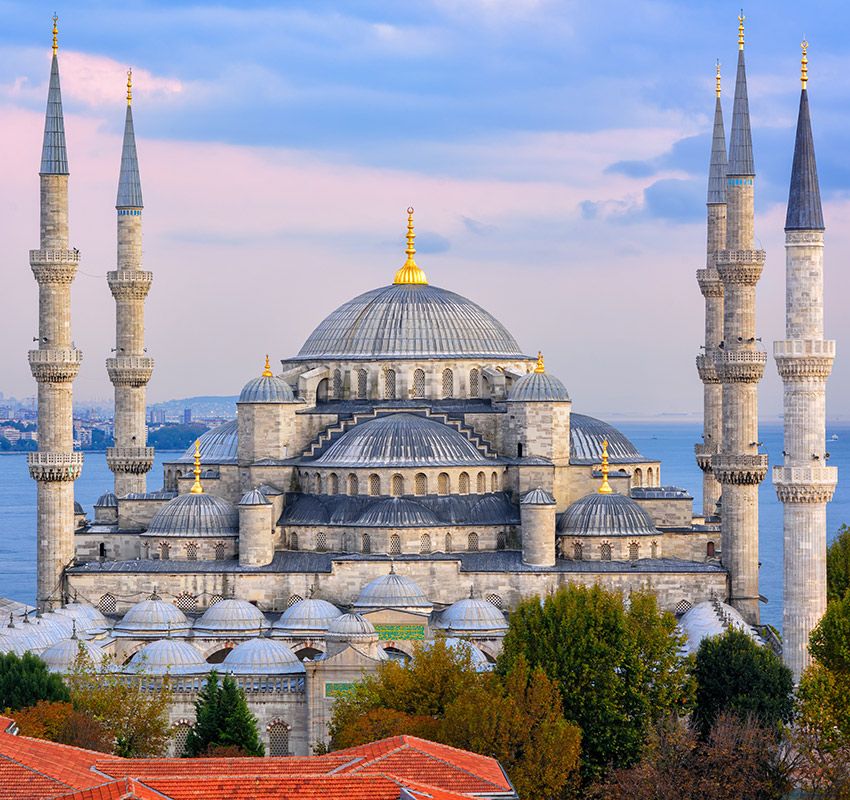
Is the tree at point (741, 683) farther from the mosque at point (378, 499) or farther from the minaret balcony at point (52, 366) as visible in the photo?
the minaret balcony at point (52, 366)

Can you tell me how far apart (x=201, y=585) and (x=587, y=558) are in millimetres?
8127

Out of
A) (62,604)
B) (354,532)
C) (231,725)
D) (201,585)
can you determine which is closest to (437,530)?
(354,532)

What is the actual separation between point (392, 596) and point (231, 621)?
3198 millimetres

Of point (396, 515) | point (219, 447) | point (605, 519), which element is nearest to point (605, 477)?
point (605, 519)

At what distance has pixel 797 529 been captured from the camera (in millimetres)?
34844

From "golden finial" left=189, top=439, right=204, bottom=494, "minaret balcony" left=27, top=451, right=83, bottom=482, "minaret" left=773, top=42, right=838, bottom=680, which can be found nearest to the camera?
"minaret" left=773, top=42, right=838, bottom=680

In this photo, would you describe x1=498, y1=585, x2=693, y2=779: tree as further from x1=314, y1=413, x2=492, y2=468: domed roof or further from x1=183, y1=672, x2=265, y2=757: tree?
x1=314, y1=413, x2=492, y2=468: domed roof

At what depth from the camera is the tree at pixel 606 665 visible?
101ft

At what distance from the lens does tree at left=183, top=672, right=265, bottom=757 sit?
31.2 meters

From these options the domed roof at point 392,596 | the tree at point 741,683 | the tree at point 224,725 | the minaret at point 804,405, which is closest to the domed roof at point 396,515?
the domed roof at point 392,596

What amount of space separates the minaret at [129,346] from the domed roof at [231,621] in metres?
9.52

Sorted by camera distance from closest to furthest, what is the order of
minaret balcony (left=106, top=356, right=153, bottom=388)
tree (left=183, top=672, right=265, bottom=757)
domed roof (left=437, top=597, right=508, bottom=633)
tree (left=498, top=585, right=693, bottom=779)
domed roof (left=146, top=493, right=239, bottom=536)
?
tree (left=498, top=585, right=693, bottom=779) → tree (left=183, top=672, right=265, bottom=757) → domed roof (left=437, top=597, right=508, bottom=633) → domed roof (left=146, top=493, right=239, bottom=536) → minaret balcony (left=106, top=356, right=153, bottom=388)

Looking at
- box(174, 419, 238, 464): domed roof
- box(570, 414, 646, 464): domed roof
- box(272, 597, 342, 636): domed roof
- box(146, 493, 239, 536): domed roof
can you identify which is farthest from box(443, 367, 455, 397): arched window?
box(272, 597, 342, 636): domed roof

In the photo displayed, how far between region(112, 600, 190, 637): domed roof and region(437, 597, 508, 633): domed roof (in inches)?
203
